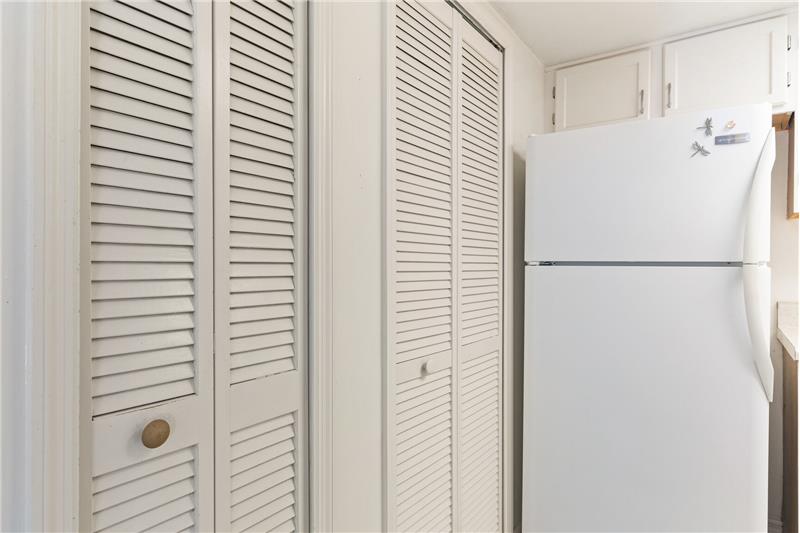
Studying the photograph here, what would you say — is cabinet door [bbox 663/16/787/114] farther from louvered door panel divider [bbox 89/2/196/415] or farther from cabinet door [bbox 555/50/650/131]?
louvered door panel divider [bbox 89/2/196/415]

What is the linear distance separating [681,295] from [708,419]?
0.39 metres

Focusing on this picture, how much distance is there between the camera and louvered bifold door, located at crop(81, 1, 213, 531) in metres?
Result: 0.64

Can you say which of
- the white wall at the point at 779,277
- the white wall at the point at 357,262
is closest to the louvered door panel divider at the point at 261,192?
the white wall at the point at 357,262

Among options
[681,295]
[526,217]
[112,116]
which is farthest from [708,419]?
[112,116]

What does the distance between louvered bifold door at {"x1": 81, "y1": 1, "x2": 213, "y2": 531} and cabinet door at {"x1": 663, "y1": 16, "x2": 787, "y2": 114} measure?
187cm

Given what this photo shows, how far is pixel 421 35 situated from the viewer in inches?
52.8

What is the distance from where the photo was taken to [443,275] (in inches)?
56.7

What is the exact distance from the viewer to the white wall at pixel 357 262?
40.6 inches

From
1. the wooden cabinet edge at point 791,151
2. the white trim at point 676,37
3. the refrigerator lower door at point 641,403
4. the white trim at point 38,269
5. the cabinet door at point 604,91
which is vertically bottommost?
the refrigerator lower door at point 641,403

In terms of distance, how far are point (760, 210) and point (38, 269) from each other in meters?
1.73

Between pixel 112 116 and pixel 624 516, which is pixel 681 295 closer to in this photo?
pixel 624 516

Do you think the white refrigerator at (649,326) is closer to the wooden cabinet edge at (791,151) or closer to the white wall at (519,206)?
the white wall at (519,206)

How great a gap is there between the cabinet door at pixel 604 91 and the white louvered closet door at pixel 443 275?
0.52 metres

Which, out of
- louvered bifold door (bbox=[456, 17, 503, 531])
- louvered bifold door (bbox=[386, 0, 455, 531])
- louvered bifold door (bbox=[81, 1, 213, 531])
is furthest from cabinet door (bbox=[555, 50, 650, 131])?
louvered bifold door (bbox=[81, 1, 213, 531])
